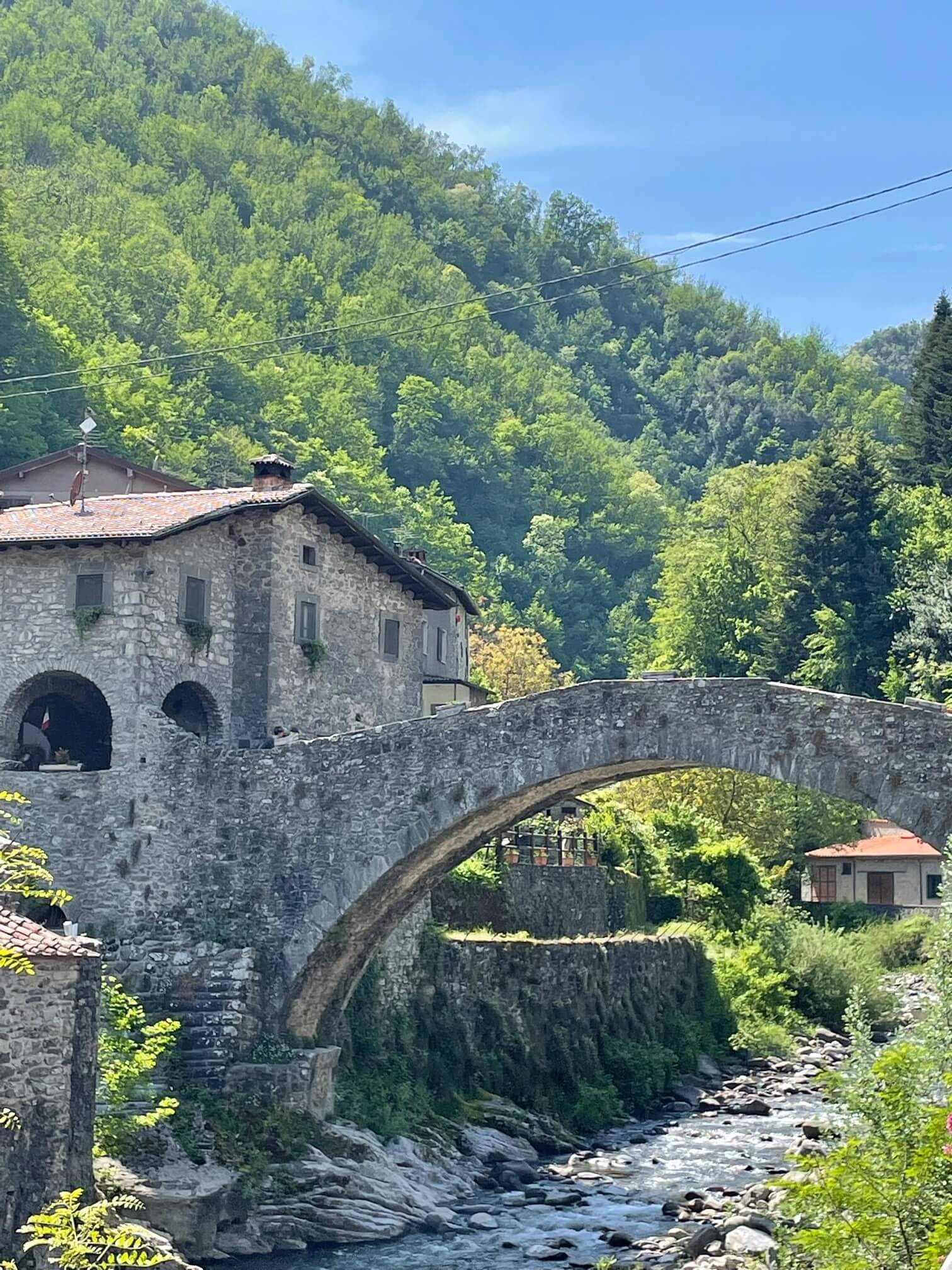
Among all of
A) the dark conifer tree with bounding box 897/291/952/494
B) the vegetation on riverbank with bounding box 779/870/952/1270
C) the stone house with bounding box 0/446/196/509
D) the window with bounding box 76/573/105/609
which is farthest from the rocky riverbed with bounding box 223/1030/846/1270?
the dark conifer tree with bounding box 897/291/952/494

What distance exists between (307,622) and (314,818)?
5792 millimetres

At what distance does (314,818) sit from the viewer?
31.7 m

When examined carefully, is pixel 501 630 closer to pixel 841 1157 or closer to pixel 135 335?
pixel 135 335

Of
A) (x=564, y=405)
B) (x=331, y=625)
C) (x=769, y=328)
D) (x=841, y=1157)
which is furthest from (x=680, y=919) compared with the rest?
(x=769, y=328)

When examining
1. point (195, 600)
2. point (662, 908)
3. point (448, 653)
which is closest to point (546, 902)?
point (662, 908)

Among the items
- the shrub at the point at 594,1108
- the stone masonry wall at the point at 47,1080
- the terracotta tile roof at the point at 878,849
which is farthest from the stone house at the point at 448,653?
the stone masonry wall at the point at 47,1080

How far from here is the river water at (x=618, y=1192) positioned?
1075 inches

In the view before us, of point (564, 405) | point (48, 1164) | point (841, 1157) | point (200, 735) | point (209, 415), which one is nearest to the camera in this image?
point (841, 1157)

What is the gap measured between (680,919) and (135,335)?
6159 cm

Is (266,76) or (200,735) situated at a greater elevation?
(266,76)

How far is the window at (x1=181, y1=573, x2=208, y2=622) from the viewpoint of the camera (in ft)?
112

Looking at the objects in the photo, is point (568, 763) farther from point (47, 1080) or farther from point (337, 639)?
point (47, 1080)

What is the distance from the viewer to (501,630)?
80562 mm

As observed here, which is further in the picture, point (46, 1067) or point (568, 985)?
point (568, 985)
